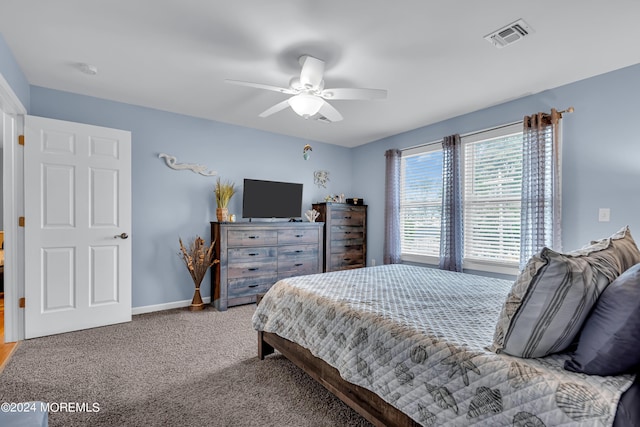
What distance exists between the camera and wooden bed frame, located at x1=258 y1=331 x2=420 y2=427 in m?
1.40

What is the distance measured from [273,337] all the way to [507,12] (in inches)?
109

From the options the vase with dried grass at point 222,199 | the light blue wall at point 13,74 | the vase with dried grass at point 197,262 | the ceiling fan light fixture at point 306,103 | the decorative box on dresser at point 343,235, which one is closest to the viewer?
the light blue wall at point 13,74

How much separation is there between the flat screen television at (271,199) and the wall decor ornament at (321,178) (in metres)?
0.52

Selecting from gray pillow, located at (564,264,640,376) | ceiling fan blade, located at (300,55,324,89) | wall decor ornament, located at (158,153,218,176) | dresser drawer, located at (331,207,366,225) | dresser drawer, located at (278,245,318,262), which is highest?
ceiling fan blade, located at (300,55,324,89)

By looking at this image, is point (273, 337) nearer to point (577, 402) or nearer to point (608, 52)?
point (577, 402)

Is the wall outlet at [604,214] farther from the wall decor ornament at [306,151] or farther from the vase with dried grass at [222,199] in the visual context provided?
the vase with dried grass at [222,199]

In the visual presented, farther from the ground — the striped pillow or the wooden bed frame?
the striped pillow

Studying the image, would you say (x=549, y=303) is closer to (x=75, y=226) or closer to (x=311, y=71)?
(x=311, y=71)

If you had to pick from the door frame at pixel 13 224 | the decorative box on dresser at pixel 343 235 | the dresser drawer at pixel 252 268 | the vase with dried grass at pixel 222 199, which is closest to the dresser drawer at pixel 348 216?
the decorative box on dresser at pixel 343 235

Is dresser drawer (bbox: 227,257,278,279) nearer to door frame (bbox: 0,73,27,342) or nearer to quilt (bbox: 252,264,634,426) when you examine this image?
quilt (bbox: 252,264,634,426)

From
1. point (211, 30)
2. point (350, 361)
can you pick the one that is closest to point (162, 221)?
point (211, 30)

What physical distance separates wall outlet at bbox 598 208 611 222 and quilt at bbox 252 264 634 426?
1249 mm

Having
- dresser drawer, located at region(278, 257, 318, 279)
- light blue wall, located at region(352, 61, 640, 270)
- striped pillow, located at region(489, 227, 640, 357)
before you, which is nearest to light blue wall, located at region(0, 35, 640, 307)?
light blue wall, located at region(352, 61, 640, 270)

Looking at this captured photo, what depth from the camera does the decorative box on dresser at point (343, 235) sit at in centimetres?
482
